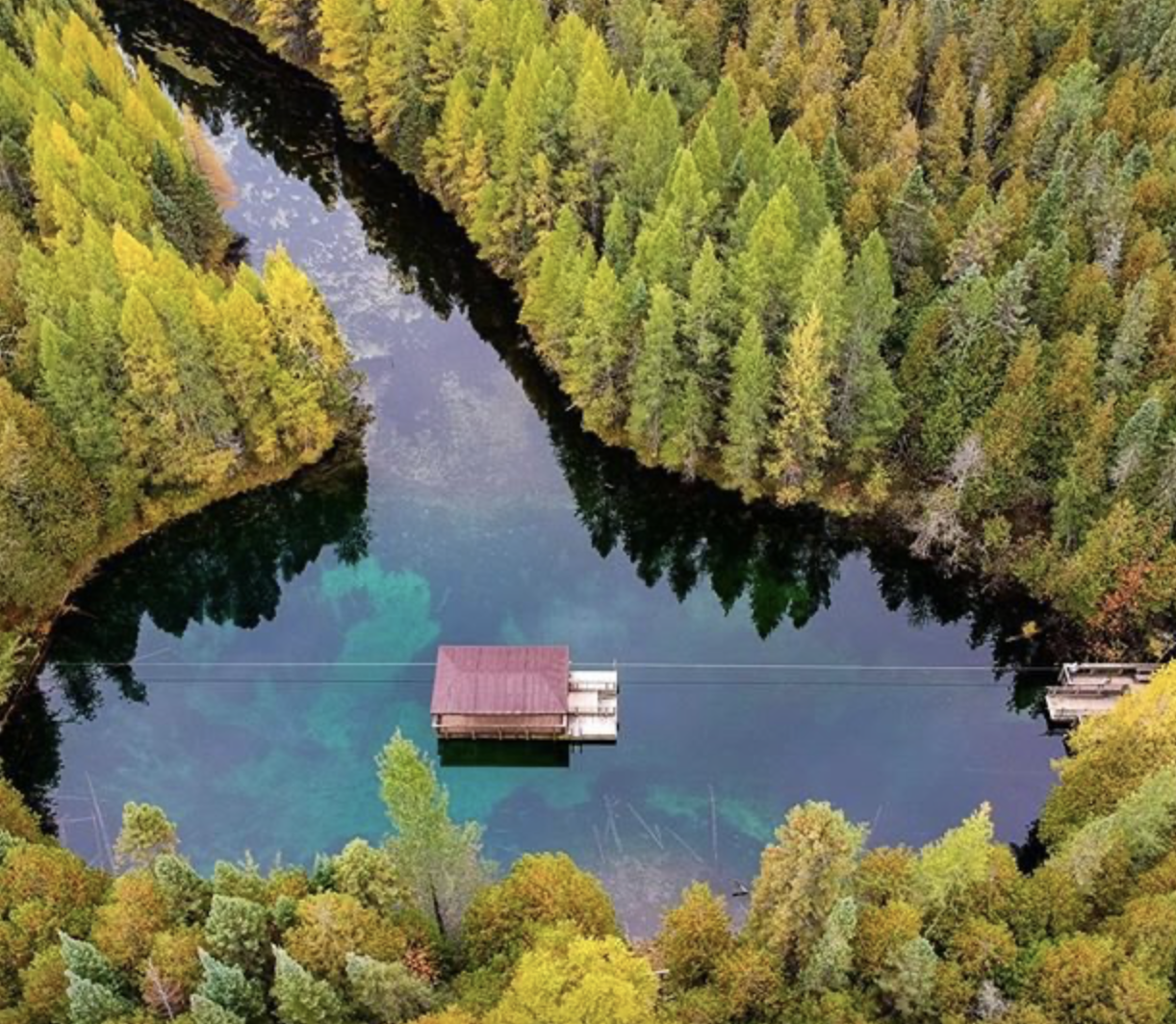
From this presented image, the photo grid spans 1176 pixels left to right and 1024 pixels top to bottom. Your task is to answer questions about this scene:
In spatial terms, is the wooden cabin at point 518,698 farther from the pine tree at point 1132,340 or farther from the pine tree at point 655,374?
the pine tree at point 1132,340

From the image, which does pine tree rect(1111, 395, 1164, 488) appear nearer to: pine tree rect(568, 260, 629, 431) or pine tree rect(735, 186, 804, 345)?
pine tree rect(735, 186, 804, 345)

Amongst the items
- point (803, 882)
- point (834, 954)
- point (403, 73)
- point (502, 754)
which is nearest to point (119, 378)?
point (502, 754)

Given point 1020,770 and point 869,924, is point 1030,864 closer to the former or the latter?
point 1020,770

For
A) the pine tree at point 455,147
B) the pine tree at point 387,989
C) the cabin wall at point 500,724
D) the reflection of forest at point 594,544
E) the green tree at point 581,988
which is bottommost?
the pine tree at point 387,989

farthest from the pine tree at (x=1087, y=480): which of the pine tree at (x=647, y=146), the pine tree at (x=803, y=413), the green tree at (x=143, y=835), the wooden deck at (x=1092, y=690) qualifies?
the green tree at (x=143, y=835)

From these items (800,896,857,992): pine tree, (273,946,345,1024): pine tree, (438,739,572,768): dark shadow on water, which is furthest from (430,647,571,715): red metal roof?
(800,896,857,992): pine tree

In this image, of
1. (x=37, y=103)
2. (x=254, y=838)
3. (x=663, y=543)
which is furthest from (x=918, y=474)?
(x=37, y=103)
